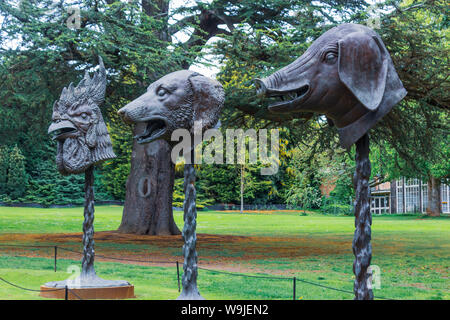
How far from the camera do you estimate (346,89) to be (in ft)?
18.9

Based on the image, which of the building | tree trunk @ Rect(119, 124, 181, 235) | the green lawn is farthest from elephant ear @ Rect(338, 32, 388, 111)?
the building

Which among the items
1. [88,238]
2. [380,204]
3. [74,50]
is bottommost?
[88,238]

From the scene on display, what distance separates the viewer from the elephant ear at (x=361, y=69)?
5.68m

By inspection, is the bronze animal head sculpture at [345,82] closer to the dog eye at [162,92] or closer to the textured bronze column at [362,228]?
the textured bronze column at [362,228]

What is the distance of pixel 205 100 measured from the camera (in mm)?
7203

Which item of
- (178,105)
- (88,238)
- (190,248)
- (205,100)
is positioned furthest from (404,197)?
(190,248)

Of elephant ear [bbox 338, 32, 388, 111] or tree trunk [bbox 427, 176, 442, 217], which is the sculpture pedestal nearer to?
elephant ear [bbox 338, 32, 388, 111]

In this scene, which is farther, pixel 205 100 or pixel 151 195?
pixel 151 195

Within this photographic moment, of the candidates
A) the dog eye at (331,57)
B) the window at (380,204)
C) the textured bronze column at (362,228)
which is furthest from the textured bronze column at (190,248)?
the window at (380,204)

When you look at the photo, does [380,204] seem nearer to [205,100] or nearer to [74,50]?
[74,50]

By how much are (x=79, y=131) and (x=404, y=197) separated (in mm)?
51812

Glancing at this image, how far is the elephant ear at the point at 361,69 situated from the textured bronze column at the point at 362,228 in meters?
0.44

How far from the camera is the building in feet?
173

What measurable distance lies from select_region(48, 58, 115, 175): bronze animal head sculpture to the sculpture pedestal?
178 centimetres
